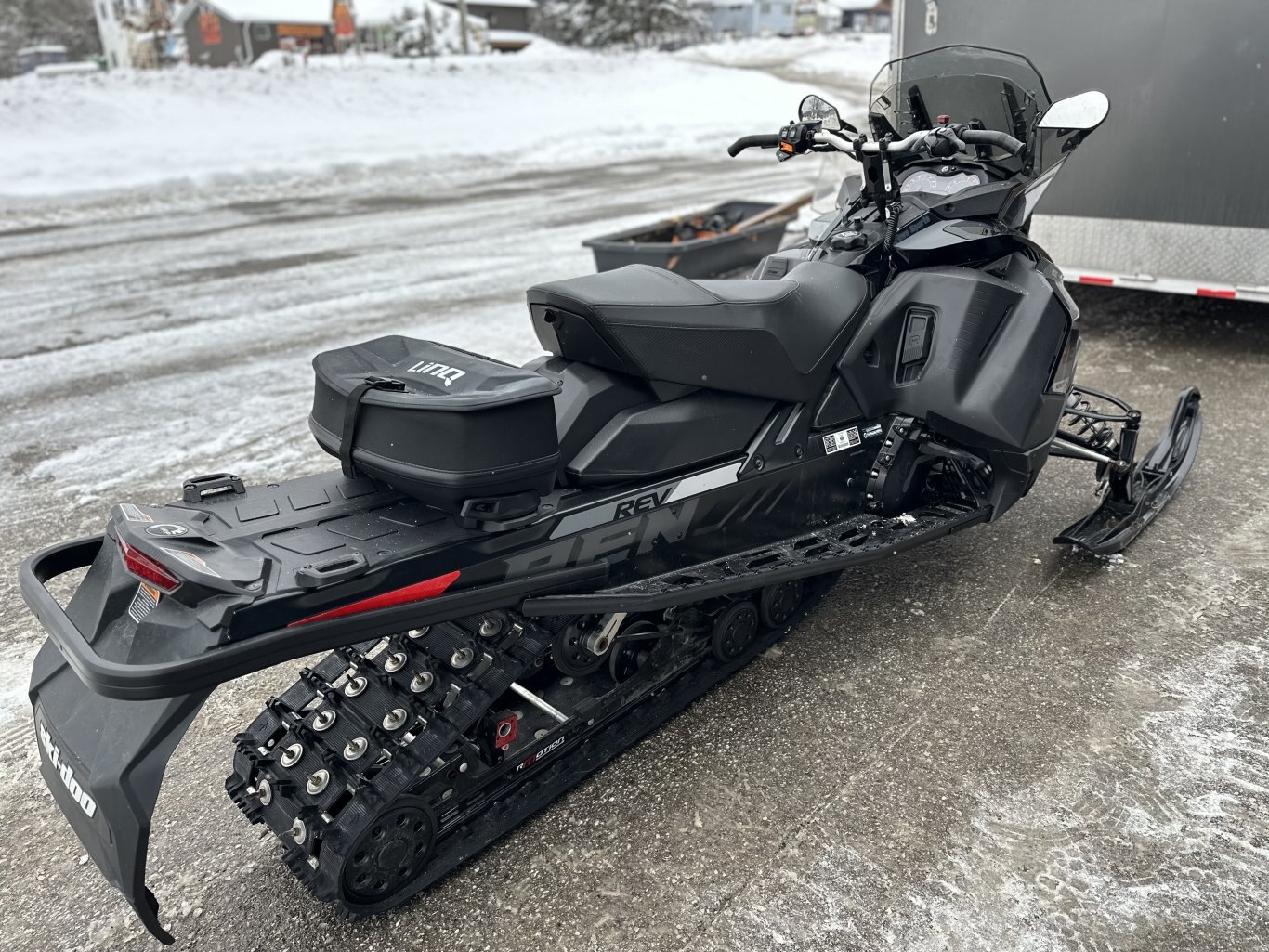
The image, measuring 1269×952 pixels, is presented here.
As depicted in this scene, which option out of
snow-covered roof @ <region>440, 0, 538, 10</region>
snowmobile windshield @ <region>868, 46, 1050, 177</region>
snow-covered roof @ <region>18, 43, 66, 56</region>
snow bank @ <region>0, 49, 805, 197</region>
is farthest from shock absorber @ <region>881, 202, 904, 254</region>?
snow-covered roof @ <region>18, 43, 66, 56</region>

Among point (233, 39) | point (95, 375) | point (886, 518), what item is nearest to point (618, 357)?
point (886, 518)

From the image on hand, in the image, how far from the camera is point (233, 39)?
43.0 metres

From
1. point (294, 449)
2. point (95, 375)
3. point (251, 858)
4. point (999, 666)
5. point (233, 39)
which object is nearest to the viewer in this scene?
point (251, 858)

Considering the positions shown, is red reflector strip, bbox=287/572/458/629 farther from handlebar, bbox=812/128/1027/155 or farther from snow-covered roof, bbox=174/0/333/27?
snow-covered roof, bbox=174/0/333/27

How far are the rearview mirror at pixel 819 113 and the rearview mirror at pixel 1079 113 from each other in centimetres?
73

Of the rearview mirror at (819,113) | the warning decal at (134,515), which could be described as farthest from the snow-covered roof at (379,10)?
the warning decal at (134,515)

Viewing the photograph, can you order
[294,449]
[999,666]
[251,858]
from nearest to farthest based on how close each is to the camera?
[251,858], [999,666], [294,449]

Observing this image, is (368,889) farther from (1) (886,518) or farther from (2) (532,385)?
(1) (886,518)

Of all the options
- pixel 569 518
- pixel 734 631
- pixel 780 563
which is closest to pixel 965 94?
pixel 780 563

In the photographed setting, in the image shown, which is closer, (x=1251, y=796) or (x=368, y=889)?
(x=368, y=889)

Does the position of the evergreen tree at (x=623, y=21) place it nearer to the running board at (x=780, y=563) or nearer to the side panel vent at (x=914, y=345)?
the side panel vent at (x=914, y=345)

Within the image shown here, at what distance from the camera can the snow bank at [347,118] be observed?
1544 cm

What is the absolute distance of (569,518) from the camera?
2490 mm

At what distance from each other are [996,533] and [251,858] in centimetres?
300
